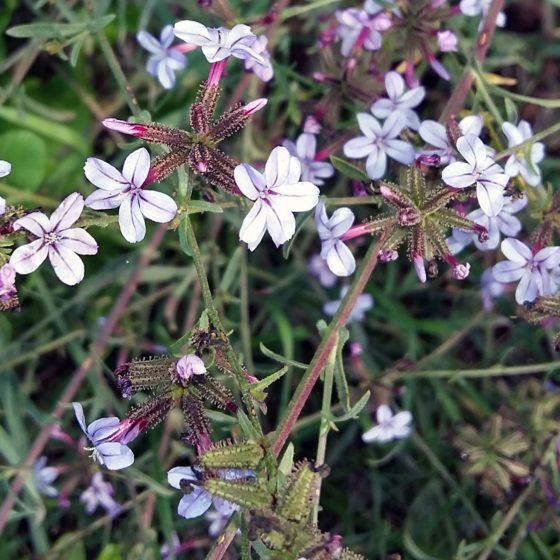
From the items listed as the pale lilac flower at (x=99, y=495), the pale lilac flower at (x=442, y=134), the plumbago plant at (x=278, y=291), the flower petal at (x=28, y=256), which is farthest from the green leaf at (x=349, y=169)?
the pale lilac flower at (x=99, y=495)

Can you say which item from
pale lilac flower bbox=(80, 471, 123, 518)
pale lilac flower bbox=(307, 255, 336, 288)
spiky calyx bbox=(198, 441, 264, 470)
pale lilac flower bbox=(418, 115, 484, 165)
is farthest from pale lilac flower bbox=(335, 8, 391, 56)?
pale lilac flower bbox=(80, 471, 123, 518)

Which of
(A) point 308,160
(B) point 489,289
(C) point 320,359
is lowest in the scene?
(B) point 489,289

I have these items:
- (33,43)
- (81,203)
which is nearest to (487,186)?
(81,203)

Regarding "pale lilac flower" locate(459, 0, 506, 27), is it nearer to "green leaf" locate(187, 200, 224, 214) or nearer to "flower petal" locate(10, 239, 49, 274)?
"green leaf" locate(187, 200, 224, 214)

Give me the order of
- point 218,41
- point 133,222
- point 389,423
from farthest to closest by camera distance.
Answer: point 389,423
point 218,41
point 133,222

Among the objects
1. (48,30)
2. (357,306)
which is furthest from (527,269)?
(48,30)

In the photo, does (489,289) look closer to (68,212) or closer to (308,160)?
(308,160)
